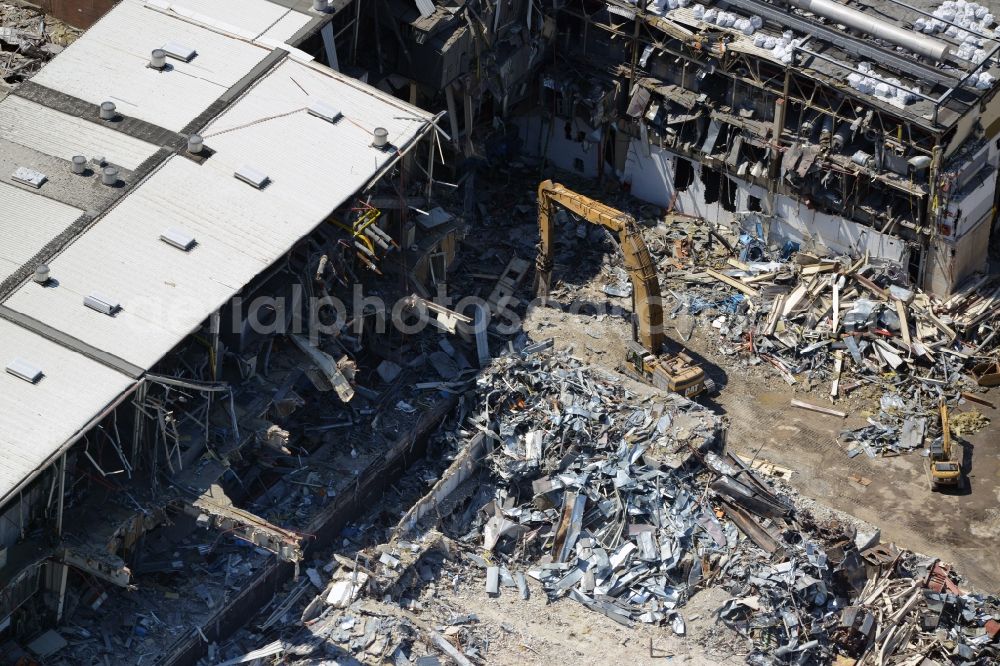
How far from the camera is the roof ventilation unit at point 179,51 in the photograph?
56750mm

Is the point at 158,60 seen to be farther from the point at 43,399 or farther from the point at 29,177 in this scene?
the point at 43,399

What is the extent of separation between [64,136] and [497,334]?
13.8 metres

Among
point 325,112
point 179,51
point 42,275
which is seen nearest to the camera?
point 42,275

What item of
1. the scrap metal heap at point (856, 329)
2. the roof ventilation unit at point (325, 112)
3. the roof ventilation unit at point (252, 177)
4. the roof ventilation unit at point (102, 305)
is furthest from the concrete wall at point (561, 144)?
the roof ventilation unit at point (102, 305)

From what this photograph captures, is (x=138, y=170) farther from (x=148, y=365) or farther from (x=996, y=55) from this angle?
(x=996, y=55)

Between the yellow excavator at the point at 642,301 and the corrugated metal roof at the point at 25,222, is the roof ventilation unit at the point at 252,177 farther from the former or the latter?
the yellow excavator at the point at 642,301

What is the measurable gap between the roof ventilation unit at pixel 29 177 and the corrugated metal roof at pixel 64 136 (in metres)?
0.97

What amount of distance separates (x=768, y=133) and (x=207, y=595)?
75.4 feet

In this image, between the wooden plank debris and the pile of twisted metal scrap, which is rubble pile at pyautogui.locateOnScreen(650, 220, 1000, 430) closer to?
the wooden plank debris

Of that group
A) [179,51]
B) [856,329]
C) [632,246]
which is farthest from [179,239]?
[856,329]

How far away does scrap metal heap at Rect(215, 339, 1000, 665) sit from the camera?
50.9 m

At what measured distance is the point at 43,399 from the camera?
48.3 meters

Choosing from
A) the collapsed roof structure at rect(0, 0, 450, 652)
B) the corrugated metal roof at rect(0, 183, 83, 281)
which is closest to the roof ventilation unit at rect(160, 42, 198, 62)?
the collapsed roof structure at rect(0, 0, 450, 652)

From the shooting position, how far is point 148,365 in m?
49.2
